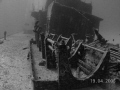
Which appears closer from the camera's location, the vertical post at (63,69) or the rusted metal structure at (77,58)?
the vertical post at (63,69)

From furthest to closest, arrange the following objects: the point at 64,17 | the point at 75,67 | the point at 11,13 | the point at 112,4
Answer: the point at 11,13, the point at 112,4, the point at 64,17, the point at 75,67

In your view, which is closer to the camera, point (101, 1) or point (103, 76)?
point (103, 76)

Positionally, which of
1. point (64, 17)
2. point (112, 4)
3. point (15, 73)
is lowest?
point (15, 73)

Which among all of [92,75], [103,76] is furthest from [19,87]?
[103,76]

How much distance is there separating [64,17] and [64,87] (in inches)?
516

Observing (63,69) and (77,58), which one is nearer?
(63,69)

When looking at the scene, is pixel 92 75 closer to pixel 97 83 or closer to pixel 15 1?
pixel 97 83

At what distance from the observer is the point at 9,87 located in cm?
403

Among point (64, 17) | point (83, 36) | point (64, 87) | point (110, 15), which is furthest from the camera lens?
point (110, 15)

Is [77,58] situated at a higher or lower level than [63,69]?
lower

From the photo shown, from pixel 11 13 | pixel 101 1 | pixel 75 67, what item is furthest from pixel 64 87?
pixel 11 13

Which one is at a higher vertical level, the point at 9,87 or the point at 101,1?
the point at 101,1

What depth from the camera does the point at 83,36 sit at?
17.0m

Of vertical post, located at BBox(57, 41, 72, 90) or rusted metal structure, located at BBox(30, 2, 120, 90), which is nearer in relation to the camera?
vertical post, located at BBox(57, 41, 72, 90)
